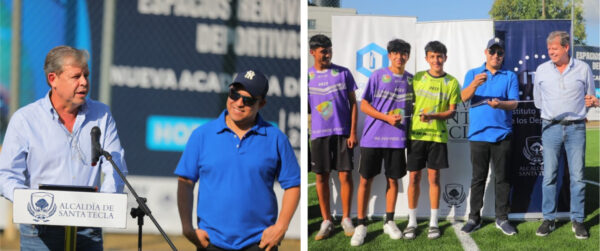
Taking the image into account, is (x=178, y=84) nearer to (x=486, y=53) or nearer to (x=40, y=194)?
(x=40, y=194)

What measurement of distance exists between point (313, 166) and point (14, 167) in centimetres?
180

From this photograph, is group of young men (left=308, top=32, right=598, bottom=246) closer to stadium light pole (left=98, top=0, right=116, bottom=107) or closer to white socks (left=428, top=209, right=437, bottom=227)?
white socks (left=428, top=209, right=437, bottom=227)

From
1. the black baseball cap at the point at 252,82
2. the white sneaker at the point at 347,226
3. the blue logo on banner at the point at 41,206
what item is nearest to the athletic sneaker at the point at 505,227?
the white sneaker at the point at 347,226

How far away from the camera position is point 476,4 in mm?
4227

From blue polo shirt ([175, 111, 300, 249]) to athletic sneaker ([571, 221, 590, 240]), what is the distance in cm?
210

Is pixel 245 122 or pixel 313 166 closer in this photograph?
pixel 245 122

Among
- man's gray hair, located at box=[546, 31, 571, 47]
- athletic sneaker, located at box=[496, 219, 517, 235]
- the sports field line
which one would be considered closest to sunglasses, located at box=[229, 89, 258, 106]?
the sports field line

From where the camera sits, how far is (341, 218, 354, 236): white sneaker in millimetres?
4305

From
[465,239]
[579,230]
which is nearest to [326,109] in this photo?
[465,239]

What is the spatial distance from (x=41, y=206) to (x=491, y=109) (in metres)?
2.73

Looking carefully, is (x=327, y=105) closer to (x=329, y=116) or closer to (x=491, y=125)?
(x=329, y=116)

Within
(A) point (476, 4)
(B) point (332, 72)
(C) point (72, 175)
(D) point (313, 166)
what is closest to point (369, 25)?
(B) point (332, 72)

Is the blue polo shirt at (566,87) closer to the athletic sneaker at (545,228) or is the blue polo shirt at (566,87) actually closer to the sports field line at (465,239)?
the athletic sneaker at (545,228)

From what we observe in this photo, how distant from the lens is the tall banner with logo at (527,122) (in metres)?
4.24
